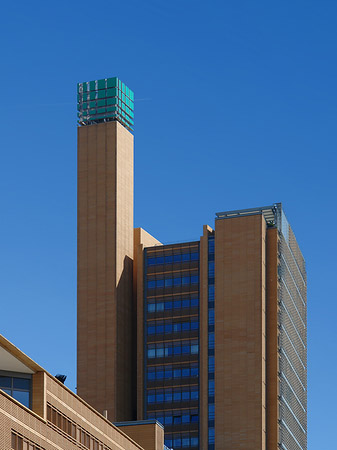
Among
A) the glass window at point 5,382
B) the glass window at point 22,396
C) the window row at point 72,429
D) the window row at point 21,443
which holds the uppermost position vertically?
the glass window at point 5,382

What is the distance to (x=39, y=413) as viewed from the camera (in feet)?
331

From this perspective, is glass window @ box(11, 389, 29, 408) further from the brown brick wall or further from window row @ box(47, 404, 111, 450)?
window row @ box(47, 404, 111, 450)

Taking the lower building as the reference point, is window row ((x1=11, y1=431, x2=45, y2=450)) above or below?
below

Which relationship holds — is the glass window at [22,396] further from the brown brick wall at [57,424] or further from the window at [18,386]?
the brown brick wall at [57,424]

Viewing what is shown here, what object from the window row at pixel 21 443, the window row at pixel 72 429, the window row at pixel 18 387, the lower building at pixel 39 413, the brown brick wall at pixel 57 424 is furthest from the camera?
the window row at pixel 72 429

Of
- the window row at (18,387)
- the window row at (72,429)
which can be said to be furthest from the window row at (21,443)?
the window row at (72,429)

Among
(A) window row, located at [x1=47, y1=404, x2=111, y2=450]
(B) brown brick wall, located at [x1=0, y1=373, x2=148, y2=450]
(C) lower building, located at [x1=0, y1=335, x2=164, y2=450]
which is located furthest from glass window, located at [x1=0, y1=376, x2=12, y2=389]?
(A) window row, located at [x1=47, y1=404, x2=111, y2=450]

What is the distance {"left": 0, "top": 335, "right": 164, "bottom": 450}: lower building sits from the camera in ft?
306

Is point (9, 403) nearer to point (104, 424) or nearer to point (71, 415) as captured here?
point (71, 415)

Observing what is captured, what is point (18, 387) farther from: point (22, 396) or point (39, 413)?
point (39, 413)

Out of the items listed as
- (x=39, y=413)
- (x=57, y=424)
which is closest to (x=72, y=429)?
(x=57, y=424)

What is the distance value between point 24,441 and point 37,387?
21.7ft

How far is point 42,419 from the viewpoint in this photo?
100 metres

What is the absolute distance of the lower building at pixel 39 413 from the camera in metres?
93.3
